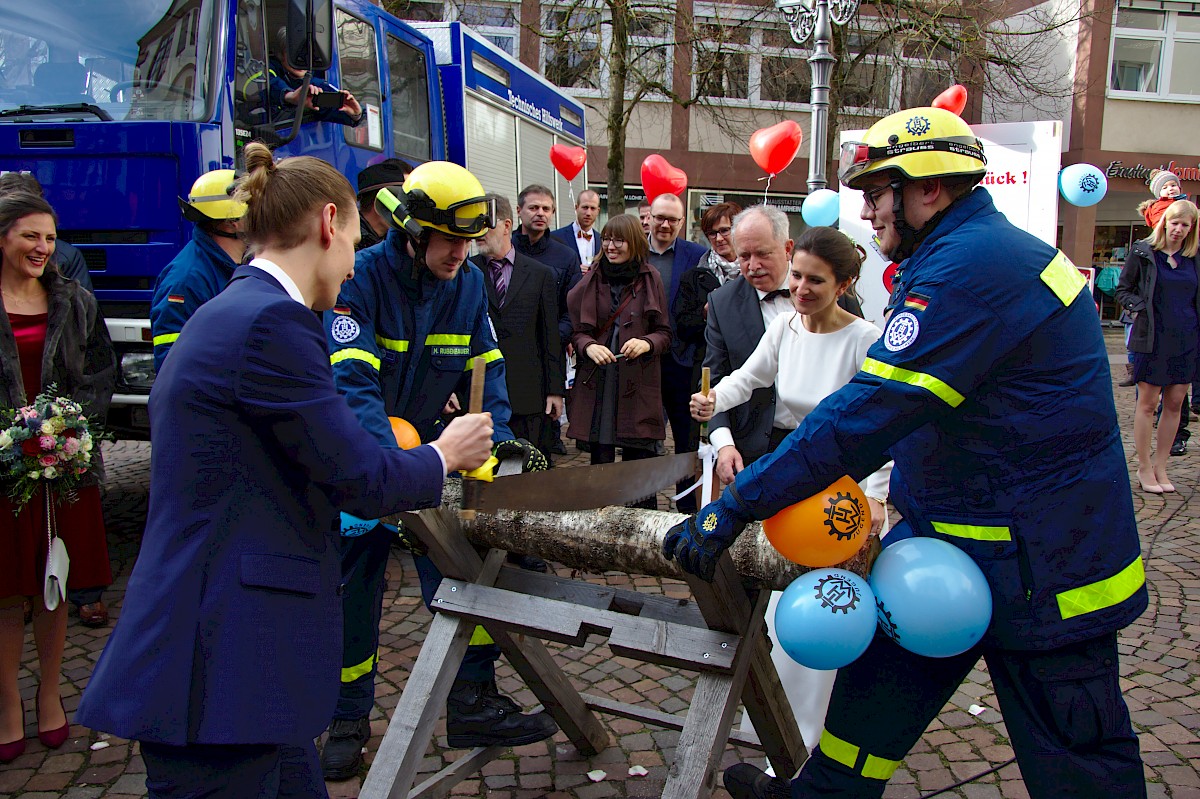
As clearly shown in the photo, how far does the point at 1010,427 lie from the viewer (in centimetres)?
213

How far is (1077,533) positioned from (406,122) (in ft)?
20.9

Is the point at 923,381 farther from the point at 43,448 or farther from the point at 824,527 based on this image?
the point at 43,448

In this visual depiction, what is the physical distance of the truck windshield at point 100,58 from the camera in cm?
511

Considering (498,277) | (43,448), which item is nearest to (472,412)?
(43,448)

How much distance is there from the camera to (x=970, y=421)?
2174 mm

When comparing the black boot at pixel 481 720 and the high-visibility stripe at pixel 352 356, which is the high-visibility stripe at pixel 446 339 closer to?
the high-visibility stripe at pixel 352 356

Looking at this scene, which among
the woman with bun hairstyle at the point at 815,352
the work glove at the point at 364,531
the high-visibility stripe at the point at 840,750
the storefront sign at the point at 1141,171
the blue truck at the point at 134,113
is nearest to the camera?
the high-visibility stripe at the point at 840,750

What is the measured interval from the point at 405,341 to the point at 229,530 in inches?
60.3

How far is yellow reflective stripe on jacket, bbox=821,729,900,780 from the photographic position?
2414 mm

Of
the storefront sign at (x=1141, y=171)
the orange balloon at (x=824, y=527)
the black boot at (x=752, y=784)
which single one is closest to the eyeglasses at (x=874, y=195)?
the orange balloon at (x=824, y=527)

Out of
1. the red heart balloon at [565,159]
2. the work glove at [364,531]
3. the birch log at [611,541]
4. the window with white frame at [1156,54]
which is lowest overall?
the work glove at [364,531]

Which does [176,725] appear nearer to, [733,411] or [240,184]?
[240,184]

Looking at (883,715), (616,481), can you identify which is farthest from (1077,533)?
(616,481)

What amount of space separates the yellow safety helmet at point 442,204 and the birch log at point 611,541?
0.83m
